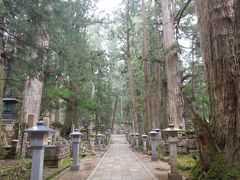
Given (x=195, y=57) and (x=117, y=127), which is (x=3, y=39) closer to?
(x=195, y=57)

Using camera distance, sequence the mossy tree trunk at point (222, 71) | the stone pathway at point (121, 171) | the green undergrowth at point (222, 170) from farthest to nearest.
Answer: the stone pathway at point (121, 171) → the mossy tree trunk at point (222, 71) → the green undergrowth at point (222, 170)

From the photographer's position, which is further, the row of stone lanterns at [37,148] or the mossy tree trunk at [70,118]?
the mossy tree trunk at [70,118]

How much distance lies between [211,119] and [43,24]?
4791 mm

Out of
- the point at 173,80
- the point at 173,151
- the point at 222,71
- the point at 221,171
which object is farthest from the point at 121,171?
the point at 222,71

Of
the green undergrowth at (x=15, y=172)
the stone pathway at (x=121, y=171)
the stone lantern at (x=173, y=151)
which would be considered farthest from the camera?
the stone pathway at (x=121, y=171)

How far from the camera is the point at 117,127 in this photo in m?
66.4

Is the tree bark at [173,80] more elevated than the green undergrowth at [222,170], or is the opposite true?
the tree bark at [173,80]

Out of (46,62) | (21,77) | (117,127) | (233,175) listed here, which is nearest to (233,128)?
(233,175)

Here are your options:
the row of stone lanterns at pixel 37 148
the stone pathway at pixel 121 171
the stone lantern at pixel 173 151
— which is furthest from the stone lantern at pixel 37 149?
the stone lantern at pixel 173 151

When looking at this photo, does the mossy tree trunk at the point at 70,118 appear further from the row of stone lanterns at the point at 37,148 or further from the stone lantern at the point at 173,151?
the row of stone lanterns at the point at 37,148

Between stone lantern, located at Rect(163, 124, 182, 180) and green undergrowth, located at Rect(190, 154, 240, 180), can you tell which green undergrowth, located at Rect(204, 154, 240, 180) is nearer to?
green undergrowth, located at Rect(190, 154, 240, 180)

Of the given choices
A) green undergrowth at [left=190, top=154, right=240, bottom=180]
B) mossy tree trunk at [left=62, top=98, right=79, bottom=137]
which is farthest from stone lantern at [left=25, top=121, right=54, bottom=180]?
mossy tree trunk at [left=62, top=98, right=79, bottom=137]

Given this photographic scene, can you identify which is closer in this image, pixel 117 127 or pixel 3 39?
pixel 3 39

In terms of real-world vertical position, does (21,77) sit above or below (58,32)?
below
